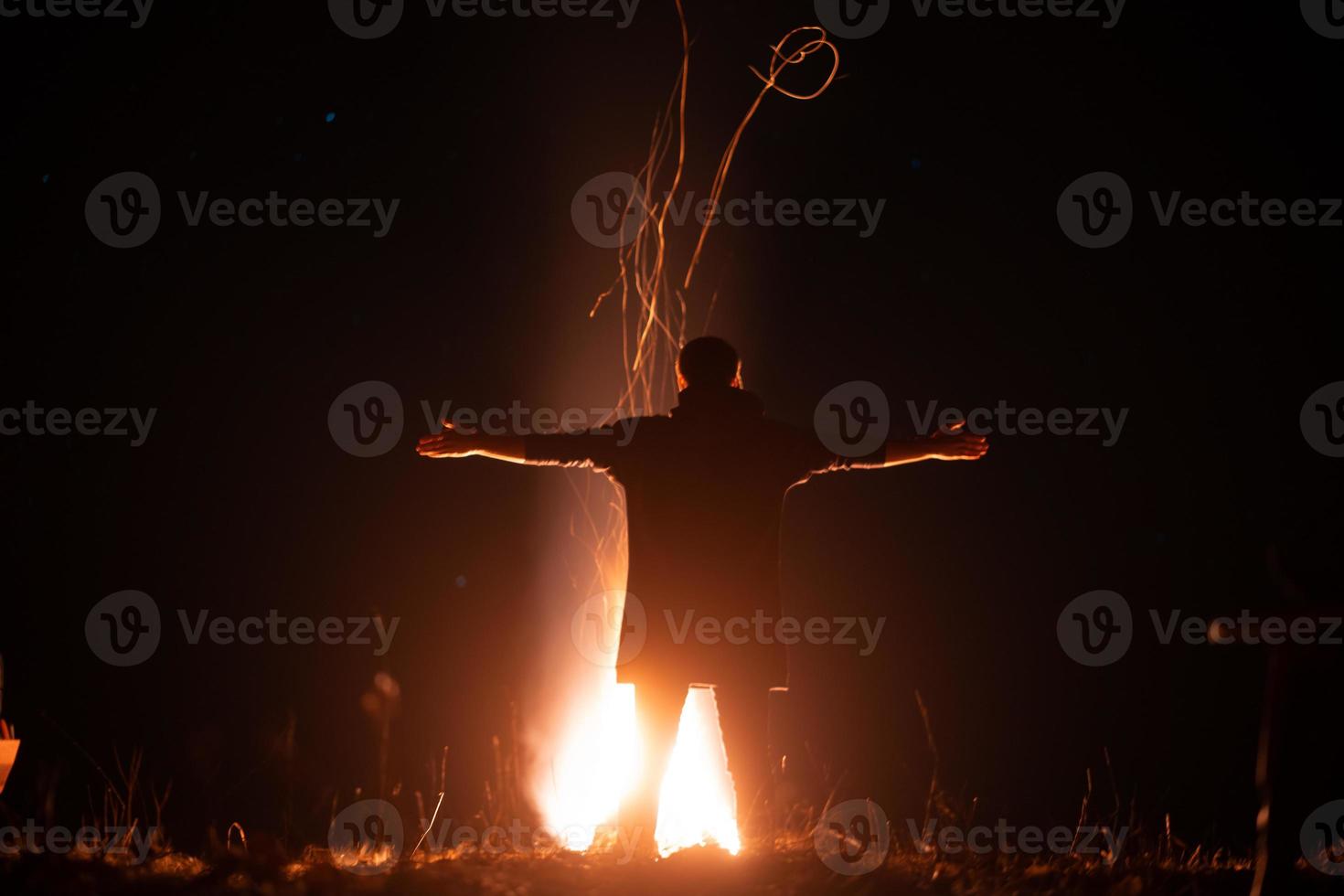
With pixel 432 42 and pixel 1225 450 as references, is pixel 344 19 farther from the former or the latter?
pixel 1225 450

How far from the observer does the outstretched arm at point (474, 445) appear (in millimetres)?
4371

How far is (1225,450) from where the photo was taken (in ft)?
28.9

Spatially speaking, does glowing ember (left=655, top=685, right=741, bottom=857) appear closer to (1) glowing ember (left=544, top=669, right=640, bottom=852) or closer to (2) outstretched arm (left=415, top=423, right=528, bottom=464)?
(1) glowing ember (left=544, top=669, right=640, bottom=852)

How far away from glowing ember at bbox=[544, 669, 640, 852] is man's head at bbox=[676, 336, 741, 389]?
1.09 meters

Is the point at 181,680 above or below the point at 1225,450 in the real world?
below

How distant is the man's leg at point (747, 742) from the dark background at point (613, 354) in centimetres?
380

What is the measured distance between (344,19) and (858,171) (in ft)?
11.3

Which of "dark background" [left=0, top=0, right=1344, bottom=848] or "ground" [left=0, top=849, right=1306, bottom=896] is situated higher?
"dark background" [left=0, top=0, right=1344, bottom=848]

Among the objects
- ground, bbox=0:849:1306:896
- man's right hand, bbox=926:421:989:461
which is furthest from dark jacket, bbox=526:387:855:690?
ground, bbox=0:849:1306:896

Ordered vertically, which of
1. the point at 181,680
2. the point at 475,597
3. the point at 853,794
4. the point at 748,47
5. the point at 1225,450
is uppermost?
the point at 748,47

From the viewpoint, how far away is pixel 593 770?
5.54 meters

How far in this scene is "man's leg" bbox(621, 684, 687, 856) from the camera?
423cm

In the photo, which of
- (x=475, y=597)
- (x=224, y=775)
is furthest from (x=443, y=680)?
(x=224, y=775)

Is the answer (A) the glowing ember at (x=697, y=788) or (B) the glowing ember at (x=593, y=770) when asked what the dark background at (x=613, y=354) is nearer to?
(B) the glowing ember at (x=593, y=770)
